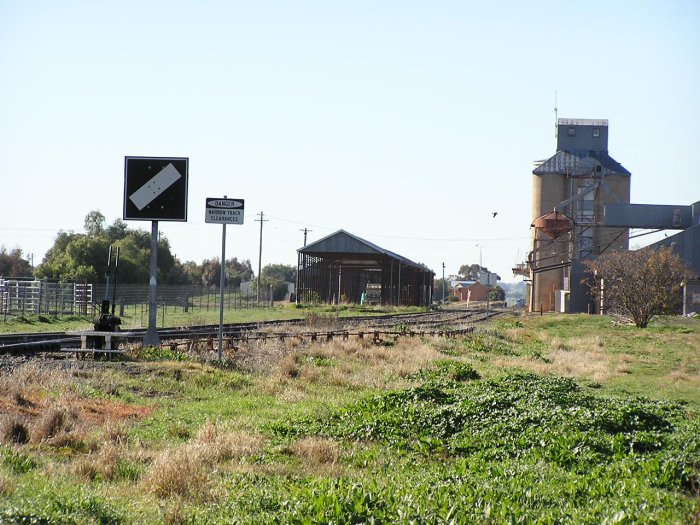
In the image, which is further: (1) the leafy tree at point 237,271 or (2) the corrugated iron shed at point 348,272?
(1) the leafy tree at point 237,271

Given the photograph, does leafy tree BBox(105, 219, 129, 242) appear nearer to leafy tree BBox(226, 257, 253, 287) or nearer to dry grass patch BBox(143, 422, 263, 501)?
leafy tree BBox(226, 257, 253, 287)

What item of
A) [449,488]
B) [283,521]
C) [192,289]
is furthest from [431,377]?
[192,289]

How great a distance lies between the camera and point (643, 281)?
1841 inches

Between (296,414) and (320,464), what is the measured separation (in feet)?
9.11

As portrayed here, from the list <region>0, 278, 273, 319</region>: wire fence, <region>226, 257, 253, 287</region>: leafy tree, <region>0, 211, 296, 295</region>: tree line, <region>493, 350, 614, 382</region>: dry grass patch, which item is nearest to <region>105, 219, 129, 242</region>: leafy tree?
<region>0, 211, 296, 295</region>: tree line

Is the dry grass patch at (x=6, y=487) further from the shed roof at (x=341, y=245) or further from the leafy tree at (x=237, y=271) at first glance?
the leafy tree at (x=237, y=271)

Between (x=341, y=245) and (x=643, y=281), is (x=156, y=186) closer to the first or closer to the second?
(x=643, y=281)

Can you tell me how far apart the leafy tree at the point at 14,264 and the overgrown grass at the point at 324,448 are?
67215 millimetres

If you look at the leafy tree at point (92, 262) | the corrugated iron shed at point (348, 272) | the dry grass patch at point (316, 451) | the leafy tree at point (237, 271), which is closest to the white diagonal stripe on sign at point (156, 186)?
the dry grass patch at point (316, 451)

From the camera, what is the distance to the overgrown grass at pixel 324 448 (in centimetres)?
647

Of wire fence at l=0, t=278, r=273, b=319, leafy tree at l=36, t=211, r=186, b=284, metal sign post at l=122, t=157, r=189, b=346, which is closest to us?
metal sign post at l=122, t=157, r=189, b=346

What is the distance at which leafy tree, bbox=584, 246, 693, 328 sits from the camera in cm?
4525

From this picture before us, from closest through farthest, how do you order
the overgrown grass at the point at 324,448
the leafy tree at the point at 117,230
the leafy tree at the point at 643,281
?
1. the overgrown grass at the point at 324,448
2. the leafy tree at the point at 643,281
3. the leafy tree at the point at 117,230

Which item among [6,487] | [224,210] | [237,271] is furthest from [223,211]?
[237,271]
